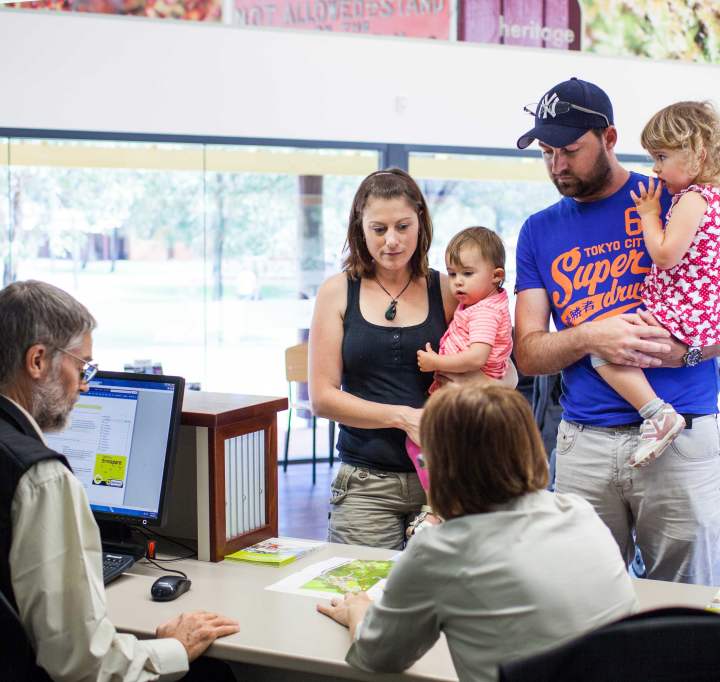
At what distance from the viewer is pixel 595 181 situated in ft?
8.27

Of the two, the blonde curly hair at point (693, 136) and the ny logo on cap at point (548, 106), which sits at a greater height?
the ny logo on cap at point (548, 106)

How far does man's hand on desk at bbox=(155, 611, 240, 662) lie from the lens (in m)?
1.85

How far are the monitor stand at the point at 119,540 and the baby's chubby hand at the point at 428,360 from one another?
2.82 ft

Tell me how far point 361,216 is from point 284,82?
15.4 feet

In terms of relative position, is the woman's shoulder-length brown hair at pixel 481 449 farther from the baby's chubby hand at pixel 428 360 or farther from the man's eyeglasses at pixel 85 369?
the baby's chubby hand at pixel 428 360

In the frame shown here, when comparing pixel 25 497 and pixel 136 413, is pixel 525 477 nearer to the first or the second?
A: pixel 25 497

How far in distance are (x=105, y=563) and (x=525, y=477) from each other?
1.20 meters

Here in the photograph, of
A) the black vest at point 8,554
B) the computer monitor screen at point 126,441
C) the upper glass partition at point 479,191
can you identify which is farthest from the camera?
the upper glass partition at point 479,191

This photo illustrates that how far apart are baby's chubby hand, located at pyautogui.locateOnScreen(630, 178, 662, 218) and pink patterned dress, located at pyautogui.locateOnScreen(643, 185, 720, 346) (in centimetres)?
5

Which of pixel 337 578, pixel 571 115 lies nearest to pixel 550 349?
pixel 571 115

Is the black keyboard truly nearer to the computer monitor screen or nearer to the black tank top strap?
the computer monitor screen

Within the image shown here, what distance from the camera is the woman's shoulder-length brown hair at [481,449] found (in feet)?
5.02

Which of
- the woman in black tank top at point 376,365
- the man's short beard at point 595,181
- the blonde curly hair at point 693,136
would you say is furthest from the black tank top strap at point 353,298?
the blonde curly hair at point 693,136

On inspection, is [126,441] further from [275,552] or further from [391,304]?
[391,304]
